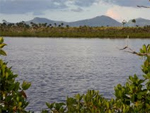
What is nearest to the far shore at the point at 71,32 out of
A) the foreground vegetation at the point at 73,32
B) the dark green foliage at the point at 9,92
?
the foreground vegetation at the point at 73,32

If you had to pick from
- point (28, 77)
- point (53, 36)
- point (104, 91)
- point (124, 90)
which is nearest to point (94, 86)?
point (104, 91)

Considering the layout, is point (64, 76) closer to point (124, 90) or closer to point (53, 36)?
point (124, 90)

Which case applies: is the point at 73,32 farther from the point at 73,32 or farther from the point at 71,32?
the point at 71,32

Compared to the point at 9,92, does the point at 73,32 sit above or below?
below

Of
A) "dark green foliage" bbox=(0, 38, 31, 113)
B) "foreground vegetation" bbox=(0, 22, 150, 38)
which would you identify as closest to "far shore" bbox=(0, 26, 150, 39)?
"foreground vegetation" bbox=(0, 22, 150, 38)

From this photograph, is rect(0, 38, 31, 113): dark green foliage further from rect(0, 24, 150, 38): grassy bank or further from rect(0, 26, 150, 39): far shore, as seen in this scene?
rect(0, 26, 150, 39): far shore

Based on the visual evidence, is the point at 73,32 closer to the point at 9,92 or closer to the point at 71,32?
the point at 71,32

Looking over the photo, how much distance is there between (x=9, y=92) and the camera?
5305 millimetres

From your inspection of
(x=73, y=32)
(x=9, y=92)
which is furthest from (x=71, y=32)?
(x=9, y=92)

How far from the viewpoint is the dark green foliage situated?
17.3 feet

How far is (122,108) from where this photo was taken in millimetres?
6172

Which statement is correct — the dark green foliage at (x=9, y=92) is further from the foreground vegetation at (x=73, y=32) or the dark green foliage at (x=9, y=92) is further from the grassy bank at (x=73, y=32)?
the grassy bank at (x=73, y=32)

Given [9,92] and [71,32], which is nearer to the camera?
[9,92]

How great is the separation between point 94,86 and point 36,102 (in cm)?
1106
